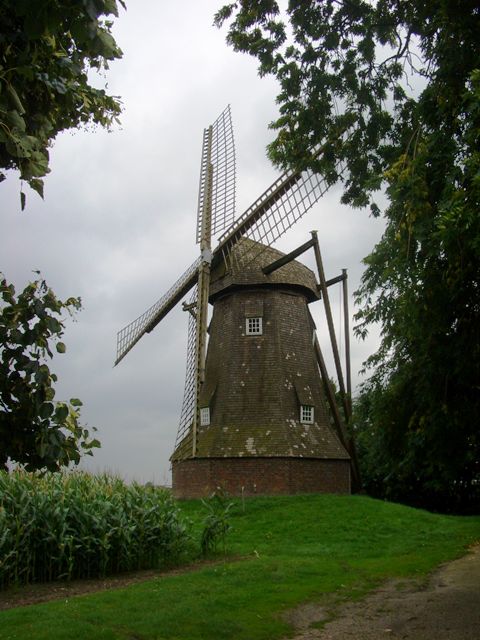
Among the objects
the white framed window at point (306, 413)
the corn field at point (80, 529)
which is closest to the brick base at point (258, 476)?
the white framed window at point (306, 413)

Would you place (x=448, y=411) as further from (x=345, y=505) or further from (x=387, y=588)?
(x=345, y=505)

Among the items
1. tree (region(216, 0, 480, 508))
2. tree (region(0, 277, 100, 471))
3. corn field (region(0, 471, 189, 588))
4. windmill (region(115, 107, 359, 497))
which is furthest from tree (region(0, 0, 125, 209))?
windmill (region(115, 107, 359, 497))

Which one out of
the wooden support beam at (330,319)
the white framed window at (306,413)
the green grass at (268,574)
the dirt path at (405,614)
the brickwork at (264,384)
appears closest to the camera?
the dirt path at (405,614)

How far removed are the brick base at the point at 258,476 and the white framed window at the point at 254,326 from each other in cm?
490

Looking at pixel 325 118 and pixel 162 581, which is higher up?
pixel 325 118

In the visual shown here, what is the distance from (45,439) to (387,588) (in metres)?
8.56

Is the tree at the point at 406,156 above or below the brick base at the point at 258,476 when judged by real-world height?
above

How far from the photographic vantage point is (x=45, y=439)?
5461 millimetres

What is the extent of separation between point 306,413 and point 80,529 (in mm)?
13253

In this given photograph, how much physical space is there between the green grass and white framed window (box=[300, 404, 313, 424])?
3374mm

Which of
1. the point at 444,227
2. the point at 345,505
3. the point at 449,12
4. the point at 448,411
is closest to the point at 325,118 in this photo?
the point at 449,12

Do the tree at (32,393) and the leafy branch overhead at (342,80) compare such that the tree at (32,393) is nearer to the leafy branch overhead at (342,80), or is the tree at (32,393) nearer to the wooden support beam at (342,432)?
the leafy branch overhead at (342,80)

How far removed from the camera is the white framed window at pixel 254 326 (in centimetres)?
2594

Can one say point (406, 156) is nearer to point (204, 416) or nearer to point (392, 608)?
point (392, 608)
